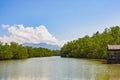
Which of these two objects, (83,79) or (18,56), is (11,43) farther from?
(83,79)

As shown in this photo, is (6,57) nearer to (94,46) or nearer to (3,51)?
(3,51)

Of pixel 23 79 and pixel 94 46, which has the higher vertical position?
pixel 94 46

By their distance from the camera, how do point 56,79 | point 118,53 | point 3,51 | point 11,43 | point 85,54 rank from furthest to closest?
point 11,43 < point 85,54 < point 3,51 < point 118,53 < point 56,79

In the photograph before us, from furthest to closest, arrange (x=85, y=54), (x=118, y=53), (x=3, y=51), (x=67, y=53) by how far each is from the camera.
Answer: (x=67, y=53), (x=85, y=54), (x=3, y=51), (x=118, y=53)

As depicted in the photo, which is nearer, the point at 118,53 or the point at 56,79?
the point at 56,79

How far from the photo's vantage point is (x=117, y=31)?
9212 cm

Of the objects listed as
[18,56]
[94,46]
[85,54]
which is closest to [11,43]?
[18,56]

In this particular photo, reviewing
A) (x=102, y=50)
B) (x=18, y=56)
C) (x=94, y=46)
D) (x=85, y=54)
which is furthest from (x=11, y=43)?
(x=102, y=50)

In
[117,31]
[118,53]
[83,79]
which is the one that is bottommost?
[83,79]

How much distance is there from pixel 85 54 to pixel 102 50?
25180 mm

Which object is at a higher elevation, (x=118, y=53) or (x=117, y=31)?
(x=117, y=31)

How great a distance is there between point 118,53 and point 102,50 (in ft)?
73.9

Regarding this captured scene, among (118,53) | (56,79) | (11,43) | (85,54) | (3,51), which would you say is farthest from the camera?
(11,43)

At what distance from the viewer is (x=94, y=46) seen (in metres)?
90.9
